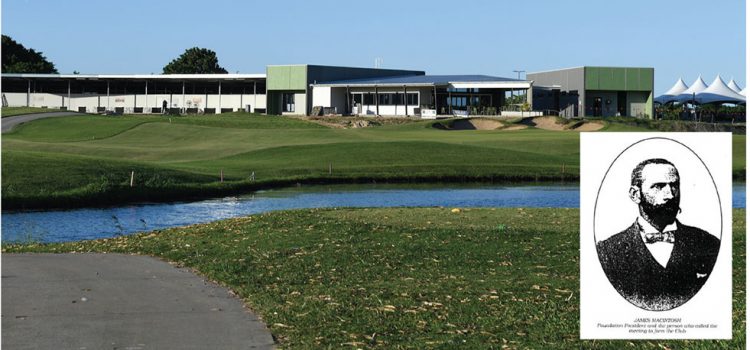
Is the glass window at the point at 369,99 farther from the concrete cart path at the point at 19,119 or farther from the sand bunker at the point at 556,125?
the concrete cart path at the point at 19,119

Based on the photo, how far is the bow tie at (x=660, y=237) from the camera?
5.73 m

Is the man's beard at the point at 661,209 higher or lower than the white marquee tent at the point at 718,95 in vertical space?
lower

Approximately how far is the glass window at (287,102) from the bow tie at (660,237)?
347 feet

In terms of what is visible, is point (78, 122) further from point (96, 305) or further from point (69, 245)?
point (96, 305)

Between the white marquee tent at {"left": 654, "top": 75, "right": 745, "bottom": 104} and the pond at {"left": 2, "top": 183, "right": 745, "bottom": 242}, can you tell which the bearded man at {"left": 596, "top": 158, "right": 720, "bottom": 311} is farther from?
the white marquee tent at {"left": 654, "top": 75, "right": 745, "bottom": 104}

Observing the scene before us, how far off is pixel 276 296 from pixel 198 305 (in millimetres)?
1019

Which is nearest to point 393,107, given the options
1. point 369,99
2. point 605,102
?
point 369,99

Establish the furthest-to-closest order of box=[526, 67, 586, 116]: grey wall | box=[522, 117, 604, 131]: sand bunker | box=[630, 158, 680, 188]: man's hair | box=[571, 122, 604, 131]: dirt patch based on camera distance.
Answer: box=[526, 67, 586, 116]: grey wall
box=[522, 117, 604, 131]: sand bunker
box=[571, 122, 604, 131]: dirt patch
box=[630, 158, 680, 188]: man's hair

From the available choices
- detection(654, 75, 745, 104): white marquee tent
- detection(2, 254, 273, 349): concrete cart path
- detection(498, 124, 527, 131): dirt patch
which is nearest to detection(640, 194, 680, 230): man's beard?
detection(2, 254, 273, 349): concrete cart path

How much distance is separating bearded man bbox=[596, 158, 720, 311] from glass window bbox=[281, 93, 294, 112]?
347 feet

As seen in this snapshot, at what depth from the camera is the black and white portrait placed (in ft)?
18.6

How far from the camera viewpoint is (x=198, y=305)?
39.5 feet

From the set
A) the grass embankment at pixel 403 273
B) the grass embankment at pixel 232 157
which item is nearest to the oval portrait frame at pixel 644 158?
the grass embankment at pixel 403 273

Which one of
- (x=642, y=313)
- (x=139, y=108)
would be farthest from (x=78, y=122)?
(x=642, y=313)
